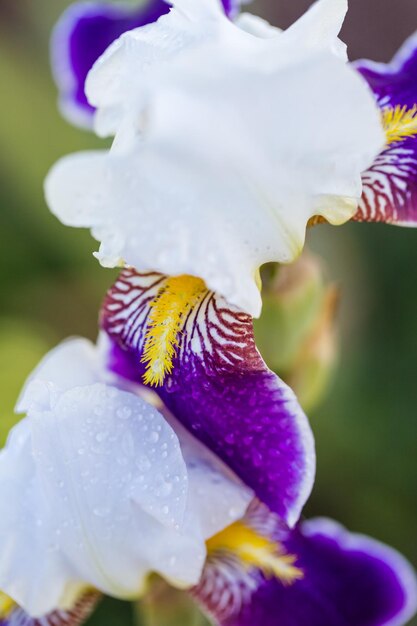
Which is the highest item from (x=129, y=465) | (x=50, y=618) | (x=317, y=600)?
(x=129, y=465)

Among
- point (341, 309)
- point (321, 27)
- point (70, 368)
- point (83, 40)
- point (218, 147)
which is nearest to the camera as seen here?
point (218, 147)

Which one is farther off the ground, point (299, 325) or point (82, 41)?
point (82, 41)

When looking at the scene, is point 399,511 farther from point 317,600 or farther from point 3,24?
point 3,24

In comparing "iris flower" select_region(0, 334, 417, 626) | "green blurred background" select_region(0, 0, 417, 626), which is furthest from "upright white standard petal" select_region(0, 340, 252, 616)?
"green blurred background" select_region(0, 0, 417, 626)

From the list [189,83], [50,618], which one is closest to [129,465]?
[50,618]

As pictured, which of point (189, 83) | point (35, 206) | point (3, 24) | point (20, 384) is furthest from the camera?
point (3, 24)

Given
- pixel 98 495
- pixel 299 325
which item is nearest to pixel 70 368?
pixel 98 495

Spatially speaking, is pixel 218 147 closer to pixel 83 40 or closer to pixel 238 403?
pixel 238 403
